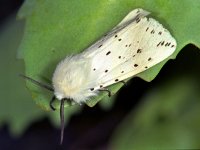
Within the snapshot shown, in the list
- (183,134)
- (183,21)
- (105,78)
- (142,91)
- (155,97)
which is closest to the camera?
(183,21)

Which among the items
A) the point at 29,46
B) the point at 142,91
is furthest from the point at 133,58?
the point at 142,91

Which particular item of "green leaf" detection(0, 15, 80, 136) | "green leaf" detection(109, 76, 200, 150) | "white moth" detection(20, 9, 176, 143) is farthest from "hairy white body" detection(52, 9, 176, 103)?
"green leaf" detection(0, 15, 80, 136)

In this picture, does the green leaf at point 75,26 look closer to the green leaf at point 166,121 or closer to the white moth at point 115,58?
the white moth at point 115,58

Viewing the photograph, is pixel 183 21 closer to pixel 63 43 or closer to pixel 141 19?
pixel 141 19

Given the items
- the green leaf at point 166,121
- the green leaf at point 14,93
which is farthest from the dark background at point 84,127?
the green leaf at point 14,93

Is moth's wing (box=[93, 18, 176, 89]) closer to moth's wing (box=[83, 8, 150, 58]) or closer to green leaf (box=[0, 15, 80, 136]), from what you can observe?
moth's wing (box=[83, 8, 150, 58])
